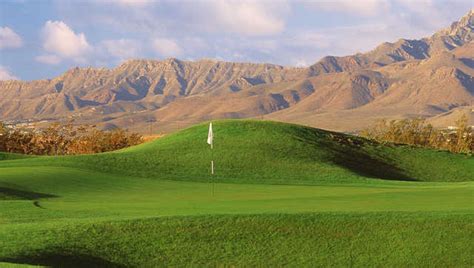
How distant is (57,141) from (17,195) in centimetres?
7374

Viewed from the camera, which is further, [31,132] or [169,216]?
[31,132]

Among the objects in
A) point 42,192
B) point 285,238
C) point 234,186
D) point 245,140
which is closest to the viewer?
point 285,238

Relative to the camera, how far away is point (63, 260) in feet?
68.3

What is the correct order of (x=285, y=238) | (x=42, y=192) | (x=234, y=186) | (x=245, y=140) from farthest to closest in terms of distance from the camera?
1. (x=245, y=140)
2. (x=234, y=186)
3. (x=42, y=192)
4. (x=285, y=238)

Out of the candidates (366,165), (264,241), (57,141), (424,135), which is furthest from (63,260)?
(424,135)

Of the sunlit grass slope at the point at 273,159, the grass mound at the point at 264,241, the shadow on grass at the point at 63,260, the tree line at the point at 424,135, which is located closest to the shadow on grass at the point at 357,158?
the sunlit grass slope at the point at 273,159

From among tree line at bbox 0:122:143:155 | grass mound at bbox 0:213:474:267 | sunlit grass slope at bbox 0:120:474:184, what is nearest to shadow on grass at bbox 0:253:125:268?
grass mound at bbox 0:213:474:267

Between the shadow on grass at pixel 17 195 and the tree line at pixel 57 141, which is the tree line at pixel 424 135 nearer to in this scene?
the tree line at pixel 57 141

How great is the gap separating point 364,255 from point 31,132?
303 ft

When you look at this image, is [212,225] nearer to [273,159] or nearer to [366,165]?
[273,159]

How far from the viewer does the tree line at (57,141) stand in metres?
99.2

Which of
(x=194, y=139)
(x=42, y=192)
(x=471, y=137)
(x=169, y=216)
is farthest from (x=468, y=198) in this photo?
(x=471, y=137)

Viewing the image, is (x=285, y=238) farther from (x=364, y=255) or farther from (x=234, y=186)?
(x=234, y=186)

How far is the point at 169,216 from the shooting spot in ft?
79.8
